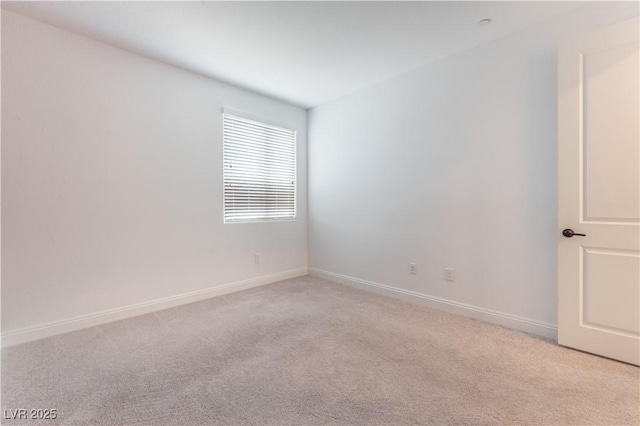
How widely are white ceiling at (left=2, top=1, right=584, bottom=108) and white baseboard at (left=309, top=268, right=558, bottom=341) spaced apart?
8.17 feet

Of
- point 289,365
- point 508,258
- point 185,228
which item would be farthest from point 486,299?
point 185,228

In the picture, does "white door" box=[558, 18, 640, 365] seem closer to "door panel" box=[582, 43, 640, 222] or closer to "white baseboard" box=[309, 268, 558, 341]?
"door panel" box=[582, 43, 640, 222]

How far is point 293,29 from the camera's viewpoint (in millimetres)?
2451

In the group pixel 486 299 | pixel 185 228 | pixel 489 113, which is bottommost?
pixel 486 299

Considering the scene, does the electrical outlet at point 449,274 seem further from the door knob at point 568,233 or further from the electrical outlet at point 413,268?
the door knob at point 568,233

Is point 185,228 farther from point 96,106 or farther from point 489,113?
point 489,113

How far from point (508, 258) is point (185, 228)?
325cm

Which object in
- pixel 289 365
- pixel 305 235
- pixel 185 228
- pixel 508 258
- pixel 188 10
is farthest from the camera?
pixel 305 235

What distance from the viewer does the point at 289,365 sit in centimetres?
196

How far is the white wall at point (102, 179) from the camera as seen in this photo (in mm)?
2309

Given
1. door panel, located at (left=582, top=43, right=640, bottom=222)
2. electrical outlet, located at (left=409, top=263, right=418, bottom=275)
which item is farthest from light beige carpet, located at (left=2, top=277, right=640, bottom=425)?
door panel, located at (left=582, top=43, right=640, bottom=222)

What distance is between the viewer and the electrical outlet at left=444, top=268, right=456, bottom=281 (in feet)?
9.63

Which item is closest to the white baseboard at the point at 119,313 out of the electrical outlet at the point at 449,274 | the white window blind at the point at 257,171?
the white window blind at the point at 257,171

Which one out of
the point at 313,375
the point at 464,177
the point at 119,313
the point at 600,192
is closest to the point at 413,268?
the point at 464,177
